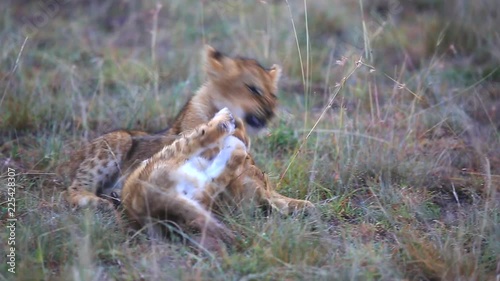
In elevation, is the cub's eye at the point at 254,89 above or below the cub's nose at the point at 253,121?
above

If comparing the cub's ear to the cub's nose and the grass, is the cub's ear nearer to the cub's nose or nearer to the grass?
the grass

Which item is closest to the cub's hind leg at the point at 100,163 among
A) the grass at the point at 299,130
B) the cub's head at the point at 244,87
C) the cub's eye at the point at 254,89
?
the grass at the point at 299,130

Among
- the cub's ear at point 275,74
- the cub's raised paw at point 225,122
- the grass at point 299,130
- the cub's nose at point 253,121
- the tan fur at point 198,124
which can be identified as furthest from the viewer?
the cub's ear at point 275,74

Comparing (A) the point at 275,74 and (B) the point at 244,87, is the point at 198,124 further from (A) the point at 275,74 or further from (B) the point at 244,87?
(A) the point at 275,74

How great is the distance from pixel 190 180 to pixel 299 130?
216 cm

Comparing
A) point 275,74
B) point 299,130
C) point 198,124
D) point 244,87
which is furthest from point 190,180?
point 299,130

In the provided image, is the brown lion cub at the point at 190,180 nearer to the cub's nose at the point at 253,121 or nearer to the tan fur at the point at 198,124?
the tan fur at the point at 198,124

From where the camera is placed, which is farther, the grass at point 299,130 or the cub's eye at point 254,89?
the cub's eye at point 254,89

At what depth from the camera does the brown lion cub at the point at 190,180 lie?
3742 mm

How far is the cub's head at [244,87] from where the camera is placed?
207 inches

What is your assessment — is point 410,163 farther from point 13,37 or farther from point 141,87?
point 13,37

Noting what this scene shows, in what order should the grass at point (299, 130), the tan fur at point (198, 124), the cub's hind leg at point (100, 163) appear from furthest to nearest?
the cub's hind leg at point (100, 163) → the tan fur at point (198, 124) → the grass at point (299, 130)

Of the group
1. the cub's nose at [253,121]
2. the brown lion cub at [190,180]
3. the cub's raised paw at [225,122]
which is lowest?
the cub's nose at [253,121]

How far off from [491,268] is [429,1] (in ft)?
20.4
